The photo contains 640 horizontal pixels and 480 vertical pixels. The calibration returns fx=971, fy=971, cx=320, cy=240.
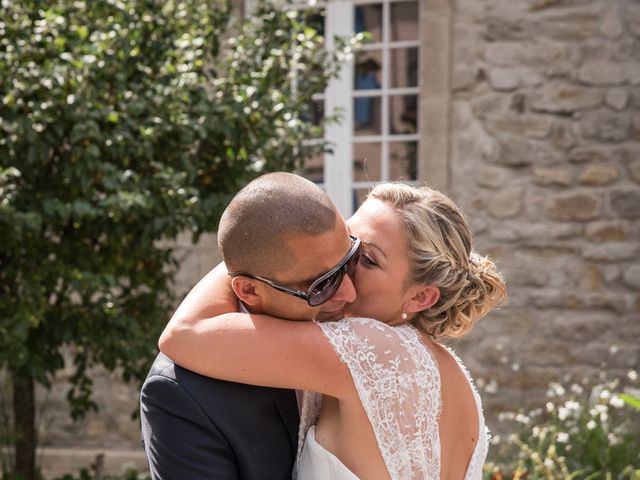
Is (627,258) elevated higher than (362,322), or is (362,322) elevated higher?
(362,322)

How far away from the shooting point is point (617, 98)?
636 cm

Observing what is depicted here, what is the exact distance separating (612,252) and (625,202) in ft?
1.11

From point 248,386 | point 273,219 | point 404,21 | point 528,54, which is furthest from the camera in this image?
point 404,21

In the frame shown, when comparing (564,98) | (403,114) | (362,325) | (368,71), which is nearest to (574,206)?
(564,98)

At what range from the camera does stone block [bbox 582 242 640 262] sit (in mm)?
6344

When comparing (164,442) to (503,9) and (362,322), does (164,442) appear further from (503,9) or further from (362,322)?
(503,9)

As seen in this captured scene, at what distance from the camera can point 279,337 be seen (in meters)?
2.13

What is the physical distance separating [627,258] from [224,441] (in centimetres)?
483

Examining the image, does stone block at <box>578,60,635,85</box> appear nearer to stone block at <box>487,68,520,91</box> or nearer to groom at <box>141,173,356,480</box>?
stone block at <box>487,68,520,91</box>

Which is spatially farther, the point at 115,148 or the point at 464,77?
the point at 464,77

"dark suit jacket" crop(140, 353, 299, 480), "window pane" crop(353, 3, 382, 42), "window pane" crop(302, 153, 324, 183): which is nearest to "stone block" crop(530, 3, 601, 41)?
"window pane" crop(353, 3, 382, 42)

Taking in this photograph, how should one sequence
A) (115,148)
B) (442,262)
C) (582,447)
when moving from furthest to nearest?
(582,447)
(115,148)
(442,262)

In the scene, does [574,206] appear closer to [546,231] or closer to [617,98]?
[546,231]

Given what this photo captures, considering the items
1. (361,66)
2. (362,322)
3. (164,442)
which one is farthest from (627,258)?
(164,442)
